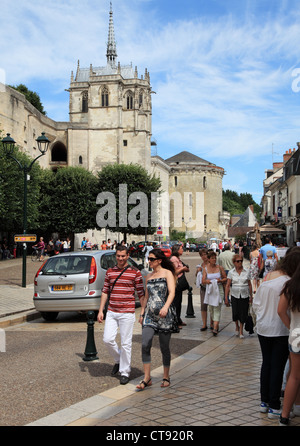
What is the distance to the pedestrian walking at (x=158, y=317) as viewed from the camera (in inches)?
216

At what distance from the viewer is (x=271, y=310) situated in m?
4.58

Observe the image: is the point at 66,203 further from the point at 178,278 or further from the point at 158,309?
the point at 158,309

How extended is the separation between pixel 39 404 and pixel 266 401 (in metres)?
2.26

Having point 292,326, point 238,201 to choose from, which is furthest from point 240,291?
point 238,201

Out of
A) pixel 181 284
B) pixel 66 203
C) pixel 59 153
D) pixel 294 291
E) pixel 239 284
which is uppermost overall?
pixel 59 153

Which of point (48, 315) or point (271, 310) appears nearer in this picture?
point (271, 310)

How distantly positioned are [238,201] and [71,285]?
153 metres

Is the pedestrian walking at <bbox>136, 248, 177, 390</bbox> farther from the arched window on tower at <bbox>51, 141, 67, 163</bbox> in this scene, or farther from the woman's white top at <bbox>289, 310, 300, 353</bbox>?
the arched window on tower at <bbox>51, 141, 67, 163</bbox>

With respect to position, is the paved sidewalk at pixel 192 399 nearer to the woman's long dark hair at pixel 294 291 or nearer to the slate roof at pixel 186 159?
the woman's long dark hair at pixel 294 291

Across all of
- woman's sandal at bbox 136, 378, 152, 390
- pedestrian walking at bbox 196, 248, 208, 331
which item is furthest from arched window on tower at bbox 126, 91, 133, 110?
woman's sandal at bbox 136, 378, 152, 390

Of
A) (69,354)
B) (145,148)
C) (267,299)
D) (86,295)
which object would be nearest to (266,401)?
(267,299)

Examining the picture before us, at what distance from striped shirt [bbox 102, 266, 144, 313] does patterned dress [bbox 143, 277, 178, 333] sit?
0.32 m

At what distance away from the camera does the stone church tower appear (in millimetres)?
63188
